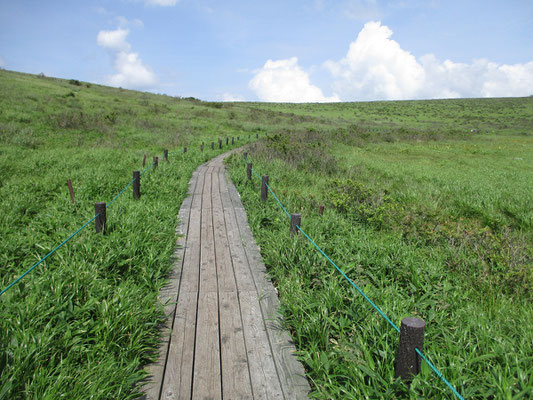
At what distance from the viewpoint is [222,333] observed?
3.03m

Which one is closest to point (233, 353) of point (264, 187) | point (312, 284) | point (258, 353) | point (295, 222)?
point (258, 353)

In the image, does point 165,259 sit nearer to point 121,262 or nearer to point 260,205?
point 121,262

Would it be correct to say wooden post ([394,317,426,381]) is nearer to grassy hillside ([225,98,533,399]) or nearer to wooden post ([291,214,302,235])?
grassy hillside ([225,98,533,399])

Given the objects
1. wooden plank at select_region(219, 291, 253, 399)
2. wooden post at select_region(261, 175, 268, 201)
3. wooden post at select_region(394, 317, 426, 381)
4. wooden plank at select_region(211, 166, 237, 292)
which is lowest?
wooden plank at select_region(219, 291, 253, 399)

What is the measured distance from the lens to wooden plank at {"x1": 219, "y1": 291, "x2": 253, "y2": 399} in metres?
2.38

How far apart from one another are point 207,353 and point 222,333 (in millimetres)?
308

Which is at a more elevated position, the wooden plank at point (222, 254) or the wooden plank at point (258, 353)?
the wooden plank at point (222, 254)

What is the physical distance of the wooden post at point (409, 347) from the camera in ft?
6.59

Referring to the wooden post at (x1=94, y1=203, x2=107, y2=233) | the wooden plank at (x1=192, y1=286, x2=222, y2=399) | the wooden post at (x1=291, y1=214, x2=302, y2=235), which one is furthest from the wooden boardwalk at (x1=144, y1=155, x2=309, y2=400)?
the wooden post at (x1=94, y1=203, x2=107, y2=233)

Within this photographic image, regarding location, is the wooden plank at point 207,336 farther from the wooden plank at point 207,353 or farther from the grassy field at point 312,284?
the grassy field at point 312,284

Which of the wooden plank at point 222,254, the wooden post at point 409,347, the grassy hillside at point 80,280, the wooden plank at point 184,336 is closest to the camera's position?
the wooden post at point 409,347

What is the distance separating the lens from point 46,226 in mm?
5375

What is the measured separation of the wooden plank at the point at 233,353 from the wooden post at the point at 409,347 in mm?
1183

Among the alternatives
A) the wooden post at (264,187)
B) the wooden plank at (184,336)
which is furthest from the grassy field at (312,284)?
the wooden post at (264,187)
